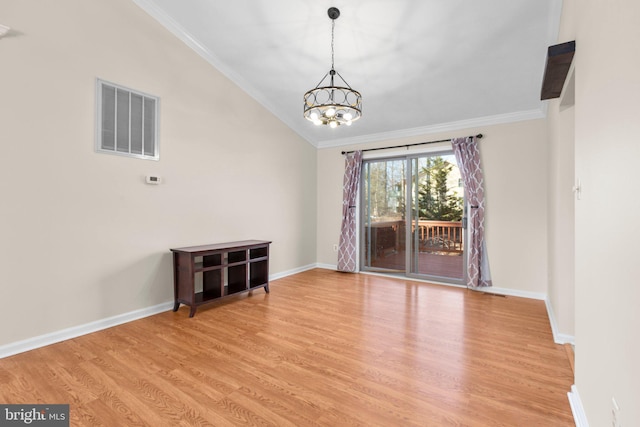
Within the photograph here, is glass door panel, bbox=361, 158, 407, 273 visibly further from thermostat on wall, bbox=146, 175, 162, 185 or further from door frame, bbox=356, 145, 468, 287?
thermostat on wall, bbox=146, 175, 162, 185

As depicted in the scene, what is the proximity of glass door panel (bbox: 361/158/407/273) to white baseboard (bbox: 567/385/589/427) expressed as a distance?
11.3 ft

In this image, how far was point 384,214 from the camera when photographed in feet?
18.2

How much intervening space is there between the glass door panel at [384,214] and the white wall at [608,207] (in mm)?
3507

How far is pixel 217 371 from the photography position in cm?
225

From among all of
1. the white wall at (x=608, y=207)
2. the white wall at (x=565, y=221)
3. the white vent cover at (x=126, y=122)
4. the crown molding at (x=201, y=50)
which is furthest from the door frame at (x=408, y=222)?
the white vent cover at (x=126, y=122)

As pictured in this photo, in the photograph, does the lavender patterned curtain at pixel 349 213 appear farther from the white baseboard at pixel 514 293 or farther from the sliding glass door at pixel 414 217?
the white baseboard at pixel 514 293

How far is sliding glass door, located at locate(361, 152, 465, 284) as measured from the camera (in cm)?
486

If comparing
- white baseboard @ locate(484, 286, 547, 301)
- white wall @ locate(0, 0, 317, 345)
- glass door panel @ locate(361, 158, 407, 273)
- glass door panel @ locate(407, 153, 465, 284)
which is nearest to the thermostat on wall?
white wall @ locate(0, 0, 317, 345)

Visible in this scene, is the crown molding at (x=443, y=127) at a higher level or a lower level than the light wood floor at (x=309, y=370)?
higher

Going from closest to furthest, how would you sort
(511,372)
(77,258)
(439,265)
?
1. (511,372)
2. (77,258)
3. (439,265)

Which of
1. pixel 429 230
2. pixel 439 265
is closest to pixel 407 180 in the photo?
pixel 429 230

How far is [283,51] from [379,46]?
3.83 ft

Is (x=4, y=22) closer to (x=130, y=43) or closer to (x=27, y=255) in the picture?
(x=130, y=43)

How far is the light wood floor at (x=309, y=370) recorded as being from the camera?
179cm
